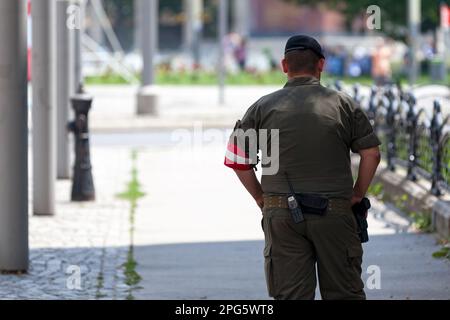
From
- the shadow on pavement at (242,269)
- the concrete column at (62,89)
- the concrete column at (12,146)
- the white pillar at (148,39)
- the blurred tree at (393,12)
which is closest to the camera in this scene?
the shadow on pavement at (242,269)

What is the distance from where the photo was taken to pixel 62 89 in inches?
682

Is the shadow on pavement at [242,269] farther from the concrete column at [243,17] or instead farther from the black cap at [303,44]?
the concrete column at [243,17]

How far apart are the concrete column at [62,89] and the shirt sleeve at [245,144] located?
10.1 meters

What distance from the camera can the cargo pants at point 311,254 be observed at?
691 centimetres

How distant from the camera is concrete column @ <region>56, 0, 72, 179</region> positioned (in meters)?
17.1

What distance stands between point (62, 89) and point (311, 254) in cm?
1073

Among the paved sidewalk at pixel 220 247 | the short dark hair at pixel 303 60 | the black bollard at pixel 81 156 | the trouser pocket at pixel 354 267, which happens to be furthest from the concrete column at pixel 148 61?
the trouser pocket at pixel 354 267

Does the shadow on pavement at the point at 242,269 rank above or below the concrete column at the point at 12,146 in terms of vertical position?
below

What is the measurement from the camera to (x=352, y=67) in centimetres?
5241

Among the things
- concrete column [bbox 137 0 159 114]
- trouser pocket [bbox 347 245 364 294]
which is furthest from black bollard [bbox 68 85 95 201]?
concrete column [bbox 137 0 159 114]

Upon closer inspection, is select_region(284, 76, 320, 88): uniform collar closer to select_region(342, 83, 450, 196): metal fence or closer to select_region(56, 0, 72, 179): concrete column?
select_region(342, 83, 450, 196): metal fence

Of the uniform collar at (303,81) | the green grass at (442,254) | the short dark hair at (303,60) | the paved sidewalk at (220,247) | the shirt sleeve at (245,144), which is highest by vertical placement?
the short dark hair at (303,60)
